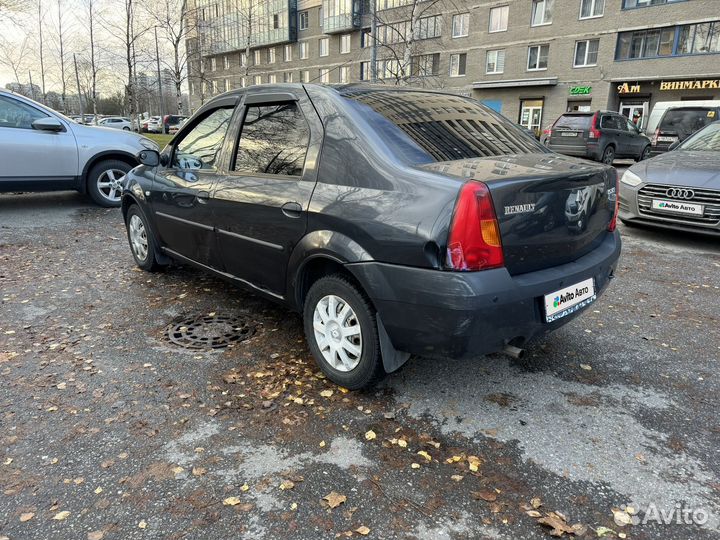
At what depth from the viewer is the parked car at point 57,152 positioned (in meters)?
7.59

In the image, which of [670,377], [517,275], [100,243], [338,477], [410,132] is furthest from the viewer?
[100,243]

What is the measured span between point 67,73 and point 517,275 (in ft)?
169

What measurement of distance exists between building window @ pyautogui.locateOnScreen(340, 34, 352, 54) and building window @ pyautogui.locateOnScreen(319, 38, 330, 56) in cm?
187

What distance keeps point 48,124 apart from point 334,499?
781 cm

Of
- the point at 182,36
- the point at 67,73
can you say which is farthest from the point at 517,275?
the point at 67,73

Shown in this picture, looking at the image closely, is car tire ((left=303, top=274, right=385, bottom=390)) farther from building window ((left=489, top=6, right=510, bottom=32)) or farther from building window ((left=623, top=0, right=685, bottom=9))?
building window ((left=489, top=6, right=510, bottom=32))

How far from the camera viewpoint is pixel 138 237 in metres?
5.21

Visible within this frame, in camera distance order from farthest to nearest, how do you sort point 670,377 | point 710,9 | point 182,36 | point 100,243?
point 710,9 → point 182,36 → point 100,243 → point 670,377

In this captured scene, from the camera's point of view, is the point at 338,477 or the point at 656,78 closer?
the point at 338,477

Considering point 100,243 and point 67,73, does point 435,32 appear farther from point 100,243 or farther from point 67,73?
point 100,243

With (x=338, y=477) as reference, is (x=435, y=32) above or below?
above

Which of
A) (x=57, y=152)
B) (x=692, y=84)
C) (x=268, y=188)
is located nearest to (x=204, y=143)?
(x=268, y=188)

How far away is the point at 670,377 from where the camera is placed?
125 inches

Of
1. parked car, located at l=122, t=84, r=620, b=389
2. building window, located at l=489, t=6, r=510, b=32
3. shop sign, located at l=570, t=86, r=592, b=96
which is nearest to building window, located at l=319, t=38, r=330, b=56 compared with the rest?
building window, located at l=489, t=6, r=510, b=32
